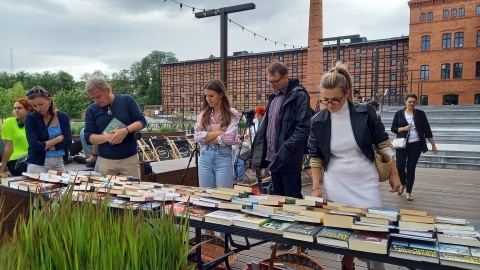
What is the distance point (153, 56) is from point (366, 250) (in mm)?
66714

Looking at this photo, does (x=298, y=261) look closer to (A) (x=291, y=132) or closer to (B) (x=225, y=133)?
(A) (x=291, y=132)

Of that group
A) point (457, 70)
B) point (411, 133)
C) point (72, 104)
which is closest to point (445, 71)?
point (457, 70)

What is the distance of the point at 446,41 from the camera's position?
106 feet

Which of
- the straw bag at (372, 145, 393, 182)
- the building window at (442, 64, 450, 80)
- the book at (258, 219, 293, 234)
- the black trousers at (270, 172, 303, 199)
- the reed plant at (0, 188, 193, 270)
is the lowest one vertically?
the black trousers at (270, 172, 303, 199)

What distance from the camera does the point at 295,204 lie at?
68.8 inches

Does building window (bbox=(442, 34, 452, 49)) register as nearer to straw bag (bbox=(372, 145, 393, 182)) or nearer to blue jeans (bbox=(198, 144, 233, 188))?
blue jeans (bbox=(198, 144, 233, 188))

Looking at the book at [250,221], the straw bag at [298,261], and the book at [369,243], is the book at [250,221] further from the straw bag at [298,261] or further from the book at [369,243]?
the straw bag at [298,261]

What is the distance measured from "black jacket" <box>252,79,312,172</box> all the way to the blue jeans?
21 cm

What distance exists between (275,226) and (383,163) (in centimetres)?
75

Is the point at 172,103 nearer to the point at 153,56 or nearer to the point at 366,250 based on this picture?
the point at 153,56

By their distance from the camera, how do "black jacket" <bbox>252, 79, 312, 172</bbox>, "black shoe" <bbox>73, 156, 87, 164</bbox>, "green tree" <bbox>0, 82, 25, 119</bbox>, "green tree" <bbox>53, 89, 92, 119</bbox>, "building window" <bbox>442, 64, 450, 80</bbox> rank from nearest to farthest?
"black jacket" <bbox>252, 79, 312, 172</bbox>, "black shoe" <bbox>73, 156, 87, 164</bbox>, "building window" <bbox>442, 64, 450, 80</bbox>, "green tree" <bbox>0, 82, 25, 119</bbox>, "green tree" <bbox>53, 89, 92, 119</bbox>

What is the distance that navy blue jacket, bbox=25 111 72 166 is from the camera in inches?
109

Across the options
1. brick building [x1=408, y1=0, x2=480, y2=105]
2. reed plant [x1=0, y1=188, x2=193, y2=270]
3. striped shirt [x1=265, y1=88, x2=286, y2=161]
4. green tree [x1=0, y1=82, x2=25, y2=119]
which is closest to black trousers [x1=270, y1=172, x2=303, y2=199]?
striped shirt [x1=265, y1=88, x2=286, y2=161]

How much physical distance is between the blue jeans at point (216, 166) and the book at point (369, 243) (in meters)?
1.53
